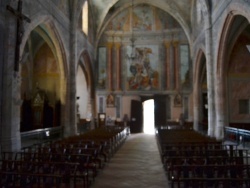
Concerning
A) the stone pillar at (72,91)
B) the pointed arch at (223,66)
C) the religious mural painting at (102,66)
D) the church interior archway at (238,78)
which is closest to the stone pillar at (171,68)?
the religious mural painting at (102,66)

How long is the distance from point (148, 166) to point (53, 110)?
1061cm

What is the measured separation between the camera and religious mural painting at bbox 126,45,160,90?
26156mm

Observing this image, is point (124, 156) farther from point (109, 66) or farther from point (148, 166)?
point (109, 66)

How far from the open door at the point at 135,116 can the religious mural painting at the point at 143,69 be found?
57.6 inches

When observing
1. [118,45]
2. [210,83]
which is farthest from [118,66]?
[210,83]

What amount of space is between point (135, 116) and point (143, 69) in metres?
4.34

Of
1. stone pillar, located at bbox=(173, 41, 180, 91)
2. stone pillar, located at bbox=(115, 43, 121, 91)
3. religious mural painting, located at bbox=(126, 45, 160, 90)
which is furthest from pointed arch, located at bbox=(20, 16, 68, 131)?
stone pillar, located at bbox=(173, 41, 180, 91)

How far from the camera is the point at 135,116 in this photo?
25938 mm

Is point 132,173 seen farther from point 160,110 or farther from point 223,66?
point 160,110

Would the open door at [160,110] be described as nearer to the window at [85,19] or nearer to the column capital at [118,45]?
the column capital at [118,45]

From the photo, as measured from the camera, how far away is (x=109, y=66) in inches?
1055

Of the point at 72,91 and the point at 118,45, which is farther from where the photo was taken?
the point at 118,45

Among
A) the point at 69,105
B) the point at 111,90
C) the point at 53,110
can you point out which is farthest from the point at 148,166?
the point at 111,90

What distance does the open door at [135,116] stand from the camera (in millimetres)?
25953
